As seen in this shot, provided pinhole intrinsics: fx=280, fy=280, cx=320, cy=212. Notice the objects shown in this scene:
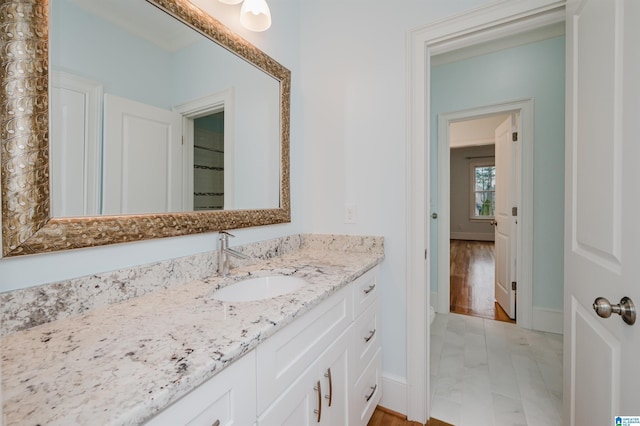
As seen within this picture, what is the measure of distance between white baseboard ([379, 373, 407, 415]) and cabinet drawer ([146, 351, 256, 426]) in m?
1.16

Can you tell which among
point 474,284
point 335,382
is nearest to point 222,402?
point 335,382

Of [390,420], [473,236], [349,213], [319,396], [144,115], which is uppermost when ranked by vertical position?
[144,115]

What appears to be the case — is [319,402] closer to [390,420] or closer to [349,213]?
[390,420]

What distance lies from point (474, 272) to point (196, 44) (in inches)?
187

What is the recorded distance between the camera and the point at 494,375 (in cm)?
186

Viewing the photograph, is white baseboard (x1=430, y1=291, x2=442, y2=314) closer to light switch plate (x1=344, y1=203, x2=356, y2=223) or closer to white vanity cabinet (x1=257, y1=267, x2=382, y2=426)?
white vanity cabinet (x1=257, y1=267, x2=382, y2=426)

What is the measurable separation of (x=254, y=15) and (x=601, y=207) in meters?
1.53

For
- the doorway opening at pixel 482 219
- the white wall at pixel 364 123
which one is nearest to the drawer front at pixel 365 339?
the white wall at pixel 364 123

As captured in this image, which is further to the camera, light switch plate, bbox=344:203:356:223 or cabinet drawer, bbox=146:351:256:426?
light switch plate, bbox=344:203:356:223

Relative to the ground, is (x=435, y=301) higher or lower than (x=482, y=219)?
lower

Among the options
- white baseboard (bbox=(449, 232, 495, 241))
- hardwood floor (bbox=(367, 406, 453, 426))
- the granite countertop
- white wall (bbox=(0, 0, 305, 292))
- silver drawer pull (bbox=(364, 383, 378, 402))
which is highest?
white wall (bbox=(0, 0, 305, 292))

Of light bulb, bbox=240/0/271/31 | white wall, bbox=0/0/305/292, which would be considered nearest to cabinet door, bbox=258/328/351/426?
white wall, bbox=0/0/305/292

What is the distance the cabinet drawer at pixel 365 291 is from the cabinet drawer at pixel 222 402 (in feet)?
2.17

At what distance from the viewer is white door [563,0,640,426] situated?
0.68 meters
